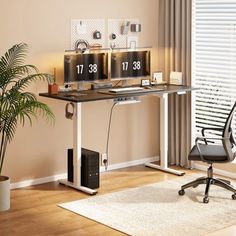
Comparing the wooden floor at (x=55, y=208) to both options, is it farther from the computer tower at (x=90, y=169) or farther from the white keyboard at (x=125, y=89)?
the white keyboard at (x=125, y=89)

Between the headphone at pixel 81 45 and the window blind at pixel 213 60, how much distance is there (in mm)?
1206

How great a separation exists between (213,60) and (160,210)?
1980 millimetres

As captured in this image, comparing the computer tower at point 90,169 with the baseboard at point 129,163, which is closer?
the computer tower at point 90,169

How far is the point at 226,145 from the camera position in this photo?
5496 mm

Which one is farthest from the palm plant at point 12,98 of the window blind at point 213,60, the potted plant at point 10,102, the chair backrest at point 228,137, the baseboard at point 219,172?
the baseboard at point 219,172

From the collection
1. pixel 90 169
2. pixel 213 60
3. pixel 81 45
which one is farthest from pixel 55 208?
pixel 213 60

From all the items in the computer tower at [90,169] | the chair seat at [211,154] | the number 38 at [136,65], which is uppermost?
the number 38 at [136,65]

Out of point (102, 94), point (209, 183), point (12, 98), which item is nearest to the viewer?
point (12, 98)

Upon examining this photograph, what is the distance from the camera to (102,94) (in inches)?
238

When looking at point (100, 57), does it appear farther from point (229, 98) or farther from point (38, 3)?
point (229, 98)

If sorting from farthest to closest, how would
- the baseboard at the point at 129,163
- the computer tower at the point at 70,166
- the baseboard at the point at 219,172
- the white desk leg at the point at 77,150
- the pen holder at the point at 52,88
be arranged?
the baseboard at the point at 129,163 → the baseboard at the point at 219,172 → the computer tower at the point at 70,166 → the pen holder at the point at 52,88 → the white desk leg at the point at 77,150

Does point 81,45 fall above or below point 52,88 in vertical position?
above

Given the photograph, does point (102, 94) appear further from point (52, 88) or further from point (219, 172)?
point (219, 172)

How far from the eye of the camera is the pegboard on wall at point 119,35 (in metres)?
6.58
